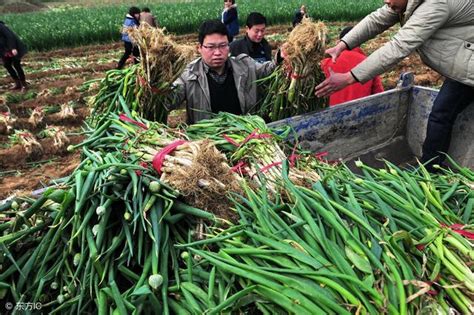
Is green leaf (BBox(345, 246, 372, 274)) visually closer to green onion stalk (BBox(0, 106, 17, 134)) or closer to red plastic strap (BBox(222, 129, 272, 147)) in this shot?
red plastic strap (BBox(222, 129, 272, 147))

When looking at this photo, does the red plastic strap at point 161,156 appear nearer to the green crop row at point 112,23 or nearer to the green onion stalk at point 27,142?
the green onion stalk at point 27,142

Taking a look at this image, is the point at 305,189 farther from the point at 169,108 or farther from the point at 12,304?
the point at 169,108

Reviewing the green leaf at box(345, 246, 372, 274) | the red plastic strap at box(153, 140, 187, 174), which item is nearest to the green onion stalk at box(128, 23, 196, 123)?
the red plastic strap at box(153, 140, 187, 174)

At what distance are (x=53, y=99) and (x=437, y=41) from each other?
22.6 feet

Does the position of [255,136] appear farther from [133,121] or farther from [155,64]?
[155,64]

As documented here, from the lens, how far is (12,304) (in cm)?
138

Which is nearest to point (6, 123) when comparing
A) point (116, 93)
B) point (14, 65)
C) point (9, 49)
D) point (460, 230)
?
point (14, 65)

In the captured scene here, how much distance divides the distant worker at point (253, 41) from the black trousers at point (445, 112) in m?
2.15

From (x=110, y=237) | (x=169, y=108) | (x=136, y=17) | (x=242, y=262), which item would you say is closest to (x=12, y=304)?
(x=110, y=237)

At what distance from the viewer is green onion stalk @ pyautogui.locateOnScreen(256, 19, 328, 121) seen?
8.39ft

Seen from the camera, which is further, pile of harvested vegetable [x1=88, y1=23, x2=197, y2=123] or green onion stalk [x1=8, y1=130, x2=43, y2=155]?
green onion stalk [x1=8, y1=130, x2=43, y2=155]

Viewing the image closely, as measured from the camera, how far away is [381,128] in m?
3.55

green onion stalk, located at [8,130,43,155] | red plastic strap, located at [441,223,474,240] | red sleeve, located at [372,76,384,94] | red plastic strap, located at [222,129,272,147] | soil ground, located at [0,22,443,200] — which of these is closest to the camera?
red plastic strap, located at [441,223,474,240]

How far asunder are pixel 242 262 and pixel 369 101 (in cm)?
250
